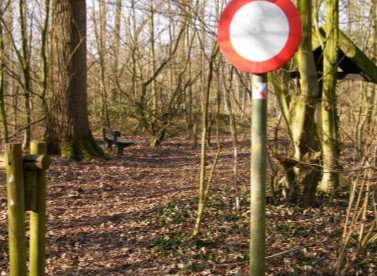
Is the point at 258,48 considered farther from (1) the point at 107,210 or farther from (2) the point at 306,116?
(1) the point at 107,210

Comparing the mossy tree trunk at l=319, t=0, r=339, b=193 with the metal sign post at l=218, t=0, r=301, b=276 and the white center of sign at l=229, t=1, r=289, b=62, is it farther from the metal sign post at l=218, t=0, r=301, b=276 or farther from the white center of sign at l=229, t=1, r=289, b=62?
the white center of sign at l=229, t=1, r=289, b=62

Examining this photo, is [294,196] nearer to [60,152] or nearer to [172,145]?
[60,152]

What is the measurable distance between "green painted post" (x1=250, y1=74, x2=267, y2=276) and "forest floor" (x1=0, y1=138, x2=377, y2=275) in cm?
145

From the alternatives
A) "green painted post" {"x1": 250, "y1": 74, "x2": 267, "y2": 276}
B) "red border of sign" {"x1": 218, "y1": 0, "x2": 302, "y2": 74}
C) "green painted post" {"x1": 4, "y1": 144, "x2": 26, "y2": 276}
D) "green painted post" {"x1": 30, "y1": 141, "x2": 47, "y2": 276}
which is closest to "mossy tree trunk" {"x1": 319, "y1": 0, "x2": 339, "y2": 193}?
"green painted post" {"x1": 250, "y1": 74, "x2": 267, "y2": 276}

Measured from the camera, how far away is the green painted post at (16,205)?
3.05 m

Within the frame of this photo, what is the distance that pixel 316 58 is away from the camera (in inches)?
329

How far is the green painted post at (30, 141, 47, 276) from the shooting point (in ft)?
10.7

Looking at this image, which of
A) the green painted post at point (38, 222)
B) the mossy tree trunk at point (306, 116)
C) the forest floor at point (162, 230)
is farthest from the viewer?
the mossy tree trunk at point (306, 116)

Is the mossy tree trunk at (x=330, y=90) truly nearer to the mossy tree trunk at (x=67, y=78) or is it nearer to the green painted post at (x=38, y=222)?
the green painted post at (x=38, y=222)

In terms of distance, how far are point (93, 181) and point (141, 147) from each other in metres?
5.89

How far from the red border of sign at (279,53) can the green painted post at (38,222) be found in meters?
1.57

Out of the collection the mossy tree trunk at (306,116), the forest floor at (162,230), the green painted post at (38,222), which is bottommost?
the forest floor at (162,230)

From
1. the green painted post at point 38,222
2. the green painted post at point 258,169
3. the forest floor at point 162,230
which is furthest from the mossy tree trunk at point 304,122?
the green painted post at point 38,222

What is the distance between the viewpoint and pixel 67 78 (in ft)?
33.6
